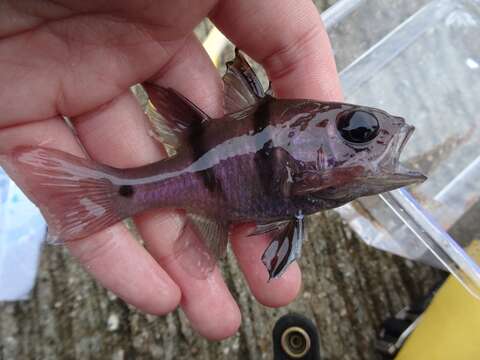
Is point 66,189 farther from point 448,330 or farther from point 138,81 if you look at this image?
point 448,330

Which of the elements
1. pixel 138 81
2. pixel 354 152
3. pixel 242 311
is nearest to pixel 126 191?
pixel 138 81

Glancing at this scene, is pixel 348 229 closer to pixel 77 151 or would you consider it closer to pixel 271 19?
pixel 271 19

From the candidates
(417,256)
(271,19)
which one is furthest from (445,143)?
(271,19)

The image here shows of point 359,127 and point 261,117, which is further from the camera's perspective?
point 261,117

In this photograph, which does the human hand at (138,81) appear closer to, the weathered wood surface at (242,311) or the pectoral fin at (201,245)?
the pectoral fin at (201,245)

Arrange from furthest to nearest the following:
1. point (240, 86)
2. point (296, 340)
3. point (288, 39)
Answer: point (296, 340), point (288, 39), point (240, 86)

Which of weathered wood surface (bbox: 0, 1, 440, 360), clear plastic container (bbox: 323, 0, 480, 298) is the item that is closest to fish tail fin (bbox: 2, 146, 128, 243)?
weathered wood surface (bbox: 0, 1, 440, 360)

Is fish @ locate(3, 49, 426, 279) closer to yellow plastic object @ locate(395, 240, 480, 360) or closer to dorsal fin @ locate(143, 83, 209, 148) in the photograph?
dorsal fin @ locate(143, 83, 209, 148)
